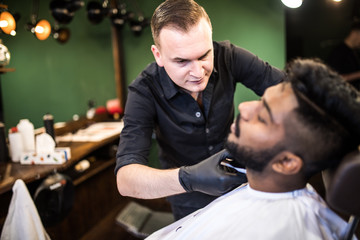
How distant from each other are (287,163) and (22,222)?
4.82 ft

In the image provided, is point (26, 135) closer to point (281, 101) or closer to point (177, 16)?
point (177, 16)

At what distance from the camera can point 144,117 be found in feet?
5.32

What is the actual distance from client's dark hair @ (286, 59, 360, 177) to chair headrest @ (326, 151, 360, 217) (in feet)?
0.42

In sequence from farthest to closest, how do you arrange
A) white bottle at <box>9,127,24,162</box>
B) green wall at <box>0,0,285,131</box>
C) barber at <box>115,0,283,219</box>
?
1. green wall at <box>0,0,285,131</box>
2. white bottle at <box>9,127,24,162</box>
3. barber at <box>115,0,283,219</box>

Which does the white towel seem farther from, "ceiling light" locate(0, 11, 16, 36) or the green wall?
the green wall

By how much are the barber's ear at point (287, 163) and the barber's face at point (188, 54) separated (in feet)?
1.77

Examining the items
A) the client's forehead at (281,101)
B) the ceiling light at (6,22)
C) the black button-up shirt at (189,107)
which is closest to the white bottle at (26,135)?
the ceiling light at (6,22)

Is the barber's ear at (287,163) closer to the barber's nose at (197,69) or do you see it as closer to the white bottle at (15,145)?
the barber's nose at (197,69)

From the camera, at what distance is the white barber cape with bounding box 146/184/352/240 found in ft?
3.61

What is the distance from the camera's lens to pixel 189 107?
1.70 metres

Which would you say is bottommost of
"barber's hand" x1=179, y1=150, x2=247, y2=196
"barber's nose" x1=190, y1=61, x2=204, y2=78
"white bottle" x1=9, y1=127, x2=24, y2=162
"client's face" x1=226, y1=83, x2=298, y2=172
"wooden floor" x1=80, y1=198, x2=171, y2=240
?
"wooden floor" x1=80, y1=198, x2=171, y2=240

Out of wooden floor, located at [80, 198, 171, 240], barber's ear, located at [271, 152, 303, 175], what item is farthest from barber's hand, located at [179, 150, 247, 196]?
wooden floor, located at [80, 198, 171, 240]

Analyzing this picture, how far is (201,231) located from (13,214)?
1.15m

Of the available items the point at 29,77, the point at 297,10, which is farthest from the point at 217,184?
the point at 297,10
